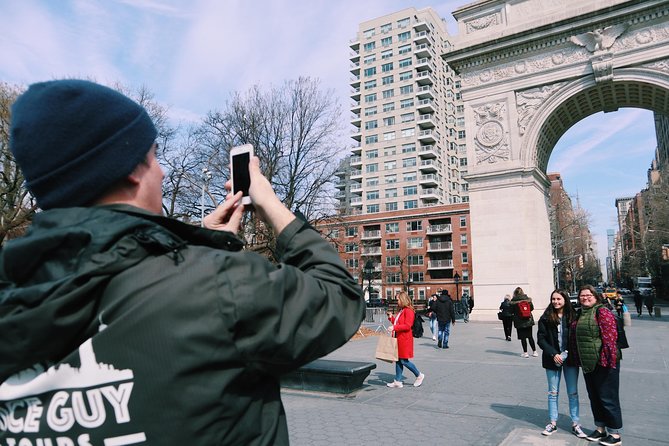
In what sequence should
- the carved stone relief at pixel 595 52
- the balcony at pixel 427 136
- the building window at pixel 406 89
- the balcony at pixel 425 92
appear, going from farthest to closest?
the building window at pixel 406 89, the balcony at pixel 425 92, the balcony at pixel 427 136, the carved stone relief at pixel 595 52

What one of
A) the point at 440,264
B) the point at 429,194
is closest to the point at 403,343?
the point at 440,264

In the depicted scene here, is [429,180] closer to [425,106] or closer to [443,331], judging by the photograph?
[425,106]

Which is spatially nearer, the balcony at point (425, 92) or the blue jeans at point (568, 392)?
the blue jeans at point (568, 392)

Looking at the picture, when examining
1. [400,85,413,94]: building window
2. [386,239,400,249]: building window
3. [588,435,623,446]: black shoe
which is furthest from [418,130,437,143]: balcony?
[588,435,623,446]: black shoe

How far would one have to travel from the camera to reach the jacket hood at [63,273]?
104 centimetres

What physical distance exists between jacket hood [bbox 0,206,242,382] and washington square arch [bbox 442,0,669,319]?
24.7m

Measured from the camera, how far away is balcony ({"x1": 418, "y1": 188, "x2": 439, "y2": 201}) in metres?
73.8

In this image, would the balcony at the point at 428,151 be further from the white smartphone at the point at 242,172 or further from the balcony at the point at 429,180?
the white smartphone at the point at 242,172

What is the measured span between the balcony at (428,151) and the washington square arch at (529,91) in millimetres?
46982

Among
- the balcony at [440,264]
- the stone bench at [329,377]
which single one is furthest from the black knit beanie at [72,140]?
the balcony at [440,264]

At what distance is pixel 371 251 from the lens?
70750 millimetres

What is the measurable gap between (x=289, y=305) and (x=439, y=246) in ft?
219

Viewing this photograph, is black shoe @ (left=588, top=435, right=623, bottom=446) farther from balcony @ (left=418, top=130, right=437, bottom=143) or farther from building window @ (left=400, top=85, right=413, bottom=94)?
building window @ (left=400, top=85, right=413, bottom=94)

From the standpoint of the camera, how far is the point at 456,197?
274 ft
